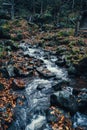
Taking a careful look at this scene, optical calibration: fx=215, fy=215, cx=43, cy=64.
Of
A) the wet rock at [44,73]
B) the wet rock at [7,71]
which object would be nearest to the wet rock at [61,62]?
the wet rock at [44,73]

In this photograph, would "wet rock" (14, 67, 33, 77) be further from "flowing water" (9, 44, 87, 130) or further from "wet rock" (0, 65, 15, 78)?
"flowing water" (9, 44, 87, 130)

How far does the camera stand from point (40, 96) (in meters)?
11.6

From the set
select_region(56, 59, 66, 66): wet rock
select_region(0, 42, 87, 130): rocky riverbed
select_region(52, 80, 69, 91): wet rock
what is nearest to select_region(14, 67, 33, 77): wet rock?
select_region(0, 42, 87, 130): rocky riverbed

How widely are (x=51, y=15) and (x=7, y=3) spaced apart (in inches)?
420

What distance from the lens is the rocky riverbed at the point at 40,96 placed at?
9.11 m

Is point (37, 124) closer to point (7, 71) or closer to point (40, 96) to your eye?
point (40, 96)

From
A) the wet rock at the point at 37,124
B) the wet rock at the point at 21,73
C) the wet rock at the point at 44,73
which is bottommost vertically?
the wet rock at the point at 37,124

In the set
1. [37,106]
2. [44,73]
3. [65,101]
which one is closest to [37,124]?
[37,106]

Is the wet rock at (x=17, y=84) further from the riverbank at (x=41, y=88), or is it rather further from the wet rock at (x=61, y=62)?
the wet rock at (x=61, y=62)

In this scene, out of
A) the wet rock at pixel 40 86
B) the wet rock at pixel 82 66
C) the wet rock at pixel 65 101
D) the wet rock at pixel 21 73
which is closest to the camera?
the wet rock at pixel 65 101

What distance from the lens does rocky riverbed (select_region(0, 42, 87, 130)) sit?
9109 millimetres

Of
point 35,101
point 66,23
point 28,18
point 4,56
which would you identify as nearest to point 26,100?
point 35,101

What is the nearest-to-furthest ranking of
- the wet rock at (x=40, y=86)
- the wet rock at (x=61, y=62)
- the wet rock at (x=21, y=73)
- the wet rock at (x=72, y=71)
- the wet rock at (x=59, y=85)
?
1. the wet rock at (x=59, y=85)
2. the wet rock at (x=40, y=86)
3. the wet rock at (x=21, y=73)
4. the wet rock at (x=72, y=71)
5. the wet rock at (x=61, y=62)

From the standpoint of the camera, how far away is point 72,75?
1496cm
